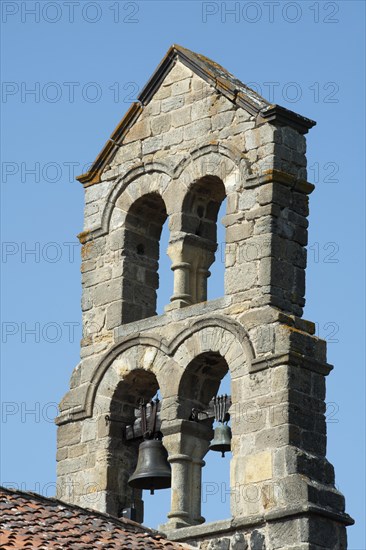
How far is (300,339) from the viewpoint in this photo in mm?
20188

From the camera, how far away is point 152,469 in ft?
68.0

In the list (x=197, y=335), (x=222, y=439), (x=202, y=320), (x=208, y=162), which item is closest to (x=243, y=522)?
(x=222, y=439)

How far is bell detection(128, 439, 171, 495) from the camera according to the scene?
68.0 ft

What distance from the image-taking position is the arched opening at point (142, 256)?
21750mm

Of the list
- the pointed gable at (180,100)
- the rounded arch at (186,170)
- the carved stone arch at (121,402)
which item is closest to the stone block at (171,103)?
the pointed gable at (180,100)

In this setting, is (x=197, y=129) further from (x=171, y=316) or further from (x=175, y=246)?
(x=171, y=316)

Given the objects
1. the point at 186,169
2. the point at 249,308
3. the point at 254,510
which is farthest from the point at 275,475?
the point at 186,169

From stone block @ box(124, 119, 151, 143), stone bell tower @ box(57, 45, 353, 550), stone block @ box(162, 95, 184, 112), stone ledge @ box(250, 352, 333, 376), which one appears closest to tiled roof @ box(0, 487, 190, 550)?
stone bell tower @ box(57, 45, 353, 550)

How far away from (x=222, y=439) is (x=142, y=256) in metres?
2.35

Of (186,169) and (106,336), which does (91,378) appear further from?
(186,169)

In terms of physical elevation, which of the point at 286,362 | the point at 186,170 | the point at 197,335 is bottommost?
the point at 286,362

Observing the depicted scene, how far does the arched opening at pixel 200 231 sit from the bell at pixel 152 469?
57.0 inches

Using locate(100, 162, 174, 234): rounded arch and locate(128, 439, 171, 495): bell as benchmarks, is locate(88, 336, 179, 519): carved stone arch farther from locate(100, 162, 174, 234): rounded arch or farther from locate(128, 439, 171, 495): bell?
locate(100, 162, 174, 234): rounded arch

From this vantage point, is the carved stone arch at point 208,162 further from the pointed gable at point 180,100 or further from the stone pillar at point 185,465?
the stone pillar at point 185,465
